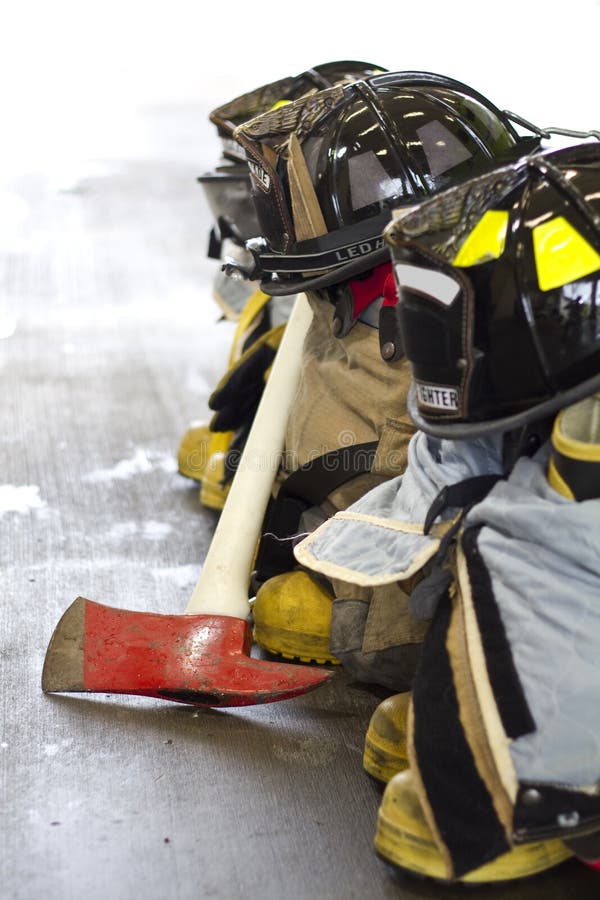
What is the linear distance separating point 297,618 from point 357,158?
61 centimetres

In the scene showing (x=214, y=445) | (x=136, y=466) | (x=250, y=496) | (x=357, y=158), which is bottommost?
(x=136, y=466)

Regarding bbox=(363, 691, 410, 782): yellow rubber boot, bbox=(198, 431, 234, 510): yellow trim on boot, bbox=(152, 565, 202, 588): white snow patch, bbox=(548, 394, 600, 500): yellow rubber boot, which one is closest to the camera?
bbox=(548, 394, 600, 500): yellow rubber boot

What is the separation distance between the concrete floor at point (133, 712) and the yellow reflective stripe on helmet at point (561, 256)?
1.93ft

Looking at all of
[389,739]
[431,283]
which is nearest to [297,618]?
[389,739]

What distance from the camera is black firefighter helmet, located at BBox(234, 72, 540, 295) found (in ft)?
4.95

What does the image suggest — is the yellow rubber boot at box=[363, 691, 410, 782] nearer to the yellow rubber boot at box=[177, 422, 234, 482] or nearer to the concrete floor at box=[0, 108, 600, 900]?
the concrete floor at box=[0, 108, 600, 900]

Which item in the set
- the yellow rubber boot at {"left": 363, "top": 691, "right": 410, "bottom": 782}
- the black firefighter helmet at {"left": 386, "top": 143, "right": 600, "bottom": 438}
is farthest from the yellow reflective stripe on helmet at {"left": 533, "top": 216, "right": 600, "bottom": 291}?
the yellow rubber boot at {"left": 363, "top": 691, "right": 410, "bottom": 782}

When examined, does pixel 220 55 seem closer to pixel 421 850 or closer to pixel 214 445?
pixel 214 445

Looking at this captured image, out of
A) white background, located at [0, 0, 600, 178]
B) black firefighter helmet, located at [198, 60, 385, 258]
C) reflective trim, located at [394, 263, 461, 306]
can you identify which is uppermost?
reflective trim, located at [394, 263, 461, 306]

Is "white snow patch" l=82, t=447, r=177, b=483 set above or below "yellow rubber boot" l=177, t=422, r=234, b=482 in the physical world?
below

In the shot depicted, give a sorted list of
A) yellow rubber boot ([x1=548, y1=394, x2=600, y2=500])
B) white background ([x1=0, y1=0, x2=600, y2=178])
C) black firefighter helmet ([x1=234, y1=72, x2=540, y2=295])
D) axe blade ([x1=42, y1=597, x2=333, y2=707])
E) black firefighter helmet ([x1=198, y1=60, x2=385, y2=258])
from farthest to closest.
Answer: white background ([x1=0, y1=0, x2=600, y2=178]), black firefighter helmet ([x1=198, y1=60, x2=385, y2=258]), black firefighter helmet ([x1=234, y1=72, x2=540, y2=295]), axe blade ([x1=42, y1=597, x2=333, y2=707]), yellow rubber boot ([x1=548, y1=394, x2=600, y2=500])

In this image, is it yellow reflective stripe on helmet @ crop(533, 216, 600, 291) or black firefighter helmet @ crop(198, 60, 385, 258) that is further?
black firefighter helmet @ crop(198, 60, 385, 258)

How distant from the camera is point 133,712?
1.43 m

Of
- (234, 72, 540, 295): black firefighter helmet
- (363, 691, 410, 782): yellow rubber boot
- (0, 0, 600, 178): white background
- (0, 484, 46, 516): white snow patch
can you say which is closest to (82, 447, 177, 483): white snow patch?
(0, 484, 46, 516): white snow patch
